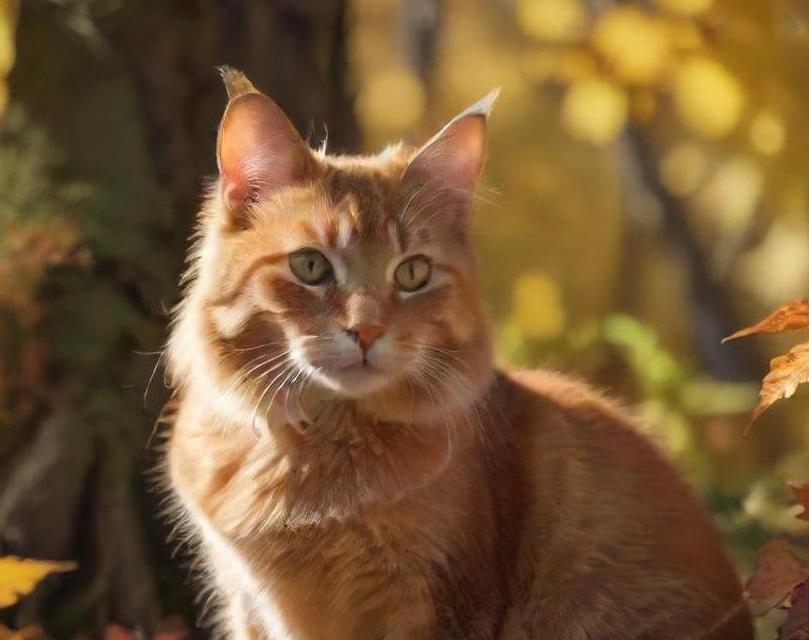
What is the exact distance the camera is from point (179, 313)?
262cm

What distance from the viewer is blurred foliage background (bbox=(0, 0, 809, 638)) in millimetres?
3244

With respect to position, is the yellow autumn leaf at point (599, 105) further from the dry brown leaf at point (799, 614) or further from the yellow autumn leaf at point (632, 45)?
the dry brown leaf at point (799, 614)

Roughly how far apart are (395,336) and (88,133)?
1.61 meters

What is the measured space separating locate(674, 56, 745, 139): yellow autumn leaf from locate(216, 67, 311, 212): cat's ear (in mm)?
3214

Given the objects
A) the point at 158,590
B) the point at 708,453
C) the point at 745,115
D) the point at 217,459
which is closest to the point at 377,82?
the point at 745,115

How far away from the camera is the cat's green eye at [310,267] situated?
7.32 feet

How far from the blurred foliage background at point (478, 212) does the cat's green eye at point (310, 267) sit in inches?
27.0

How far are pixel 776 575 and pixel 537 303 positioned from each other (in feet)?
14.3

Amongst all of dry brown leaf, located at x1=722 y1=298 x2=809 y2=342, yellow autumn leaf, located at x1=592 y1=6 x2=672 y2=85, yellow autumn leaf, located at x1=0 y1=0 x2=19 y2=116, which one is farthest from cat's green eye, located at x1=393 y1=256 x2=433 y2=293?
yellow autumn leaf, located at x1=592 y1=6 x2=672 y2=85

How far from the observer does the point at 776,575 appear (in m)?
2.02

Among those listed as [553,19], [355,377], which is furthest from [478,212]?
[553,19]

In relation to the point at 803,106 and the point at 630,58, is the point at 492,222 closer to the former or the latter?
the point at 630,58

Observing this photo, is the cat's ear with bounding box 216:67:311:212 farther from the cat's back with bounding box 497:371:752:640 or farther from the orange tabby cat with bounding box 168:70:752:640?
the cat's back with bounding box 497:371:752:640

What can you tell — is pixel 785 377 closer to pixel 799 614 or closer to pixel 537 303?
pixel 799 614
